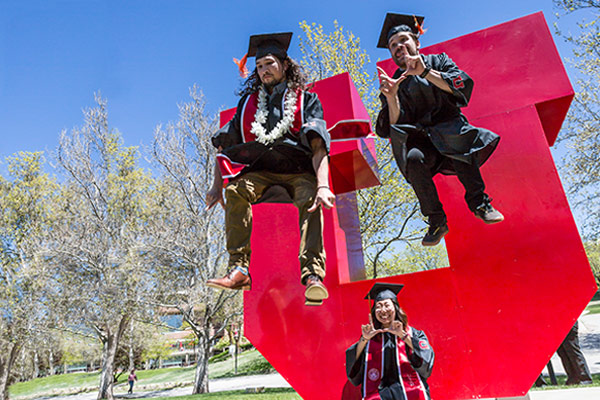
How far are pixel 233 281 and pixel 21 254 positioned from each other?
65.3ft

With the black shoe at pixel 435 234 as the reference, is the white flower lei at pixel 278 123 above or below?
above

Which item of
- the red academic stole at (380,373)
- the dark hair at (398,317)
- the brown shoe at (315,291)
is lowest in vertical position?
the red academic stole at (380,373)

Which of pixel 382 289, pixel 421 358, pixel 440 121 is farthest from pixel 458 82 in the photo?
pixel 421 358

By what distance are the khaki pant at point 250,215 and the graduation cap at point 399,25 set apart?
4.27 ft

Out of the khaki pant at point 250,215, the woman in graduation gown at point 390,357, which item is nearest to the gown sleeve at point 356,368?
the woman in graduation gown at point 390,357

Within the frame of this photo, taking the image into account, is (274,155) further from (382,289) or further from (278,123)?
(382,289)

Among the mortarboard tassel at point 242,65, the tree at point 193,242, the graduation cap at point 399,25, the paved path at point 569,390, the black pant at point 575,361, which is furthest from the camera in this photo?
the tree at point 193,242

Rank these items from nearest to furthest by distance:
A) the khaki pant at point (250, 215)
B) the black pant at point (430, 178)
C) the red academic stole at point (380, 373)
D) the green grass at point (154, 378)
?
1. the red academic stole at point (380, 373)
2. the khaki pant at point (250, 215)
3. the black pant at point (430, 178)
4. the green grass at point (154, 378)

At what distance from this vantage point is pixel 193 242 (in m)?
14.7

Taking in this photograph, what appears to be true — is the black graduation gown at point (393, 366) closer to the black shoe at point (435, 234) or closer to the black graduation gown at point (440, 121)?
the black shoe at point (435, 234)

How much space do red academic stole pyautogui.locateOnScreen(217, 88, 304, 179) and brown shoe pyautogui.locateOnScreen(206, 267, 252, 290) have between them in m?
0.78

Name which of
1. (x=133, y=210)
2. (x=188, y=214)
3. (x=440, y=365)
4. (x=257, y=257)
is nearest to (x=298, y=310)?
(x=257, y=257)

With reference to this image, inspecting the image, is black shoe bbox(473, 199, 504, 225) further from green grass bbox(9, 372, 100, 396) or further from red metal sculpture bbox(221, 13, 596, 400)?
green grass bbox(9, 372, 100, 396)

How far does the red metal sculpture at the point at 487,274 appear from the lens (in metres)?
2.73
